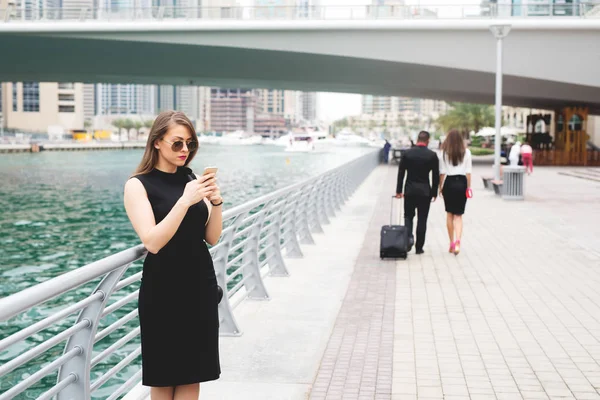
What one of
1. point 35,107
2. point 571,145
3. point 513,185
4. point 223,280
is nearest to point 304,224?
point 223,280

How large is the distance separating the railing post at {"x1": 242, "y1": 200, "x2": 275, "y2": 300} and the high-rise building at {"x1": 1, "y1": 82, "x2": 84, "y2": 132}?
496ft

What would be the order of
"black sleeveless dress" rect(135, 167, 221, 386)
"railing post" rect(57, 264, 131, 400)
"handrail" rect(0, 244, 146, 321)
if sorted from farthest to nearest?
1. "railing post" rect(57, 264, 131, 400)
2. "black sleeveless dress" rect(135, 167, 221, 386)
3. "handrail" rect(0, 244, 146, 321)

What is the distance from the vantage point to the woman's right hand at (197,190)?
10.8 feet

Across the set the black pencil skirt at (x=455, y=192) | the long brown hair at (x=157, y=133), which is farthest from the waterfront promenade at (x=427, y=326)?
the long brown hair at (x=157, y=133)

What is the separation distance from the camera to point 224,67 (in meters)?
40.3

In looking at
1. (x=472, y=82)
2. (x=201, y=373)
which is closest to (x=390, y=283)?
(x=201, y=373)

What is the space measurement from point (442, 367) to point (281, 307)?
2623mm

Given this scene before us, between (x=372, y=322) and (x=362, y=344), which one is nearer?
(x=362, y=344)

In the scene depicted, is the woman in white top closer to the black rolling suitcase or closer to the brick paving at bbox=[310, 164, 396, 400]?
the black rolling suitcase

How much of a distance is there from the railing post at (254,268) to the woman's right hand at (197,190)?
4.90 metres

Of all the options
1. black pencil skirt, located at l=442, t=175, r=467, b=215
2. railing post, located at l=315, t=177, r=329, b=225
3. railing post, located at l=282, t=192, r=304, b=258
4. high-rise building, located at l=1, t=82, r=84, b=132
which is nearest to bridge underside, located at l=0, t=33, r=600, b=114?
railing post, located at l=315, t=177, r=329, b=225

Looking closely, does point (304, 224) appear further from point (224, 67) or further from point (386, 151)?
point (386, 151)

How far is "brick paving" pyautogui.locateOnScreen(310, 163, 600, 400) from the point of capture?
552 centimetres

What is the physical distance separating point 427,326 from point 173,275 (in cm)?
436
